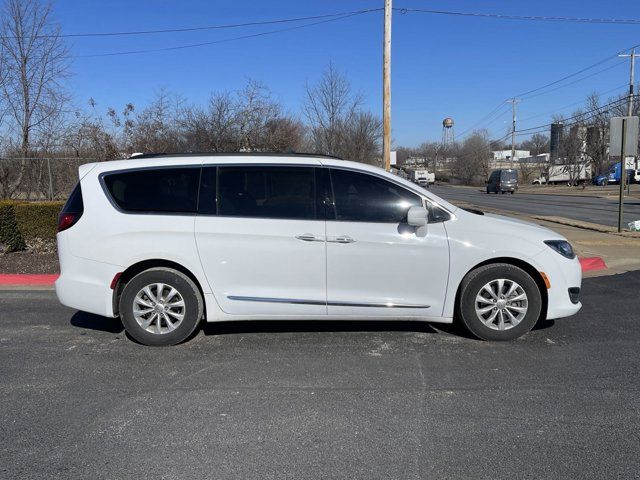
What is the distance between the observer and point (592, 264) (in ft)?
28.9

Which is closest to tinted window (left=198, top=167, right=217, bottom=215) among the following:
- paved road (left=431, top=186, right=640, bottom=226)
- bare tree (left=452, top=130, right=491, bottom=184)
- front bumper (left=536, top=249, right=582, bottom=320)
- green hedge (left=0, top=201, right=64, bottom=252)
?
front bumper (left=536, top=249, right=582, bottom=320)

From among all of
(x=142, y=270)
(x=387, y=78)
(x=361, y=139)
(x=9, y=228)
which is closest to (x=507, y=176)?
(x=361, y=139)

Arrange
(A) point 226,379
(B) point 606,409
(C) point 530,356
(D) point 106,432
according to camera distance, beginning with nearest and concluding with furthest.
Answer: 1. (D) point 106,432
2. (B) point 606,409
3. (A) point 226,379
4. (C) point 530,356

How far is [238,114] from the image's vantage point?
50.6 feet

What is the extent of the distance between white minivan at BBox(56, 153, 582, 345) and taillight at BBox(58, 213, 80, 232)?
1cm

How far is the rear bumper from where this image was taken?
483cm

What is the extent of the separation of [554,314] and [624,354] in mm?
668

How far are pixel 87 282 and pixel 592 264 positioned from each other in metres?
8.09

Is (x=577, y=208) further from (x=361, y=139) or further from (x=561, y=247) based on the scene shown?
(x=561, y=247)

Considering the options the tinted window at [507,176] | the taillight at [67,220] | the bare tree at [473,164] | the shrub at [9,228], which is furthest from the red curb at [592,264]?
the bare tree at [473,164]

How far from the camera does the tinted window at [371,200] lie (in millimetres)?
4785

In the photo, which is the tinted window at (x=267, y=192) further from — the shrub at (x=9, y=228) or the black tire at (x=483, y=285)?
the shrub at (x=9, y=228)

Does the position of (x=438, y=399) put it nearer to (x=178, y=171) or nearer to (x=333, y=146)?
(x=178, y=171)

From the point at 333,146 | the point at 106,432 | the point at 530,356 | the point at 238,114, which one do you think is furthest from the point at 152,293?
the point at 333,146
